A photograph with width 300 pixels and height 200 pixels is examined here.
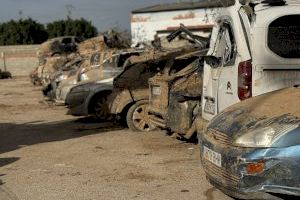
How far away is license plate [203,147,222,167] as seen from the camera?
5859mm

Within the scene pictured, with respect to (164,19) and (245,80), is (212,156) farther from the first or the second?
(164,19)

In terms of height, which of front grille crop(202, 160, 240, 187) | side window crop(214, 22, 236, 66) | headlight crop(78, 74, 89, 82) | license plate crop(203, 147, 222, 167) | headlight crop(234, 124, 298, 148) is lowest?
headlight crop(78, 74, 89, 82)

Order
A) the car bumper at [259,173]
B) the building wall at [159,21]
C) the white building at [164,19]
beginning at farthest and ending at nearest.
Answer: the building wall at [159,21] < the white building at [164,19] < the car bumper at [259,173]

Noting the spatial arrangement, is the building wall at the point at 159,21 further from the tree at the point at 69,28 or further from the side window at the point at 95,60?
the side window at the point at 95,60

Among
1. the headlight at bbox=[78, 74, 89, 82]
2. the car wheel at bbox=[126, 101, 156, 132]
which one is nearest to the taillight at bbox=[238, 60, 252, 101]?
the car wheel at bbox=[126, 101, 156, 132]

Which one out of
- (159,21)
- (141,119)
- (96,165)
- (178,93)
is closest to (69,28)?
(159,21)

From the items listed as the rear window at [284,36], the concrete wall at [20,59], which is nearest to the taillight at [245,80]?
the rear window at [284,36]

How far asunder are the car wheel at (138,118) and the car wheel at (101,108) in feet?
6.61

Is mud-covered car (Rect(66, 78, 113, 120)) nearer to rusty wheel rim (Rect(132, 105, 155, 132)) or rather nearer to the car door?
rusty wheel rim (Rect(132, 105, 155, 132))

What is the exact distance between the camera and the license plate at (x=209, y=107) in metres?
8.22

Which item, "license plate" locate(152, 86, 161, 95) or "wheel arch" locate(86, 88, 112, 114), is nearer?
"license plate" locate(152, 86, 161, 95)

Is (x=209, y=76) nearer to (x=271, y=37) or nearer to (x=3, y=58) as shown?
(x=271, y=37)

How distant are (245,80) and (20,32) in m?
62.1

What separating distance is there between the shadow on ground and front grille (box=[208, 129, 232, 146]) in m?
5.68
